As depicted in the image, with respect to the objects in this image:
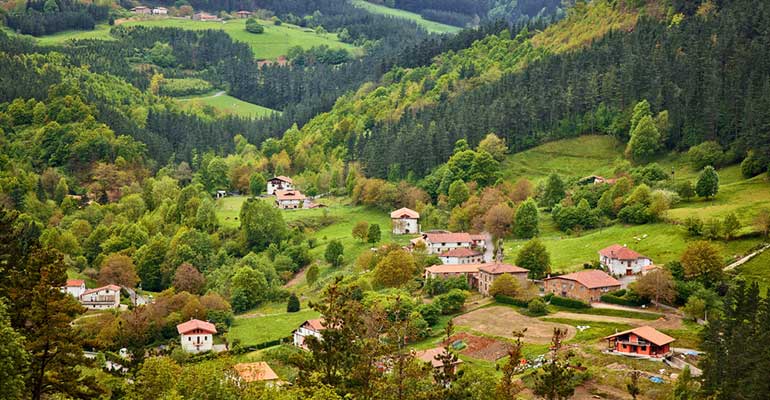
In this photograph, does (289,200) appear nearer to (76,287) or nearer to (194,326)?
(76,287)

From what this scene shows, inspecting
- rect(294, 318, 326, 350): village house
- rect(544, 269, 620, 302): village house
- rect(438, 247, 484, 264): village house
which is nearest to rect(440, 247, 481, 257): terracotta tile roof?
rect(438, 247, 484, 264): village house

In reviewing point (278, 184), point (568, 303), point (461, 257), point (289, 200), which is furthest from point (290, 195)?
point (568, 303)

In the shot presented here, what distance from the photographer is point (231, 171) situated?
147 m

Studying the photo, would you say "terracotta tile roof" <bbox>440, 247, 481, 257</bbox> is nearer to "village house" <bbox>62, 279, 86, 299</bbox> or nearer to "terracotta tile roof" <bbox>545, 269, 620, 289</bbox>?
"terracotta tile roof" <bbox>545, 269, 620, 289</bbox>

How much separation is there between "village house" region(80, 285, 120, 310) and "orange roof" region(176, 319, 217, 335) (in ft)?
42.4

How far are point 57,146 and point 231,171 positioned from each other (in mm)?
23898

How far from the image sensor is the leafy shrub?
7738 cm

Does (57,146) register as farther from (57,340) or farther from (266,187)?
(57,340)

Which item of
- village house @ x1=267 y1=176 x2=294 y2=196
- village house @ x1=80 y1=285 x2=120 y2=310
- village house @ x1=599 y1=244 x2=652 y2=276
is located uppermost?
village house @ x1=599 y1=244 x2=652 y2=276

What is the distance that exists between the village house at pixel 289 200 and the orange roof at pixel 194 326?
45728mm

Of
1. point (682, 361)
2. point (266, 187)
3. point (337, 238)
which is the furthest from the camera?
point (266, 187)

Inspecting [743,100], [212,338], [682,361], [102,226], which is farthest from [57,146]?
[682,361]

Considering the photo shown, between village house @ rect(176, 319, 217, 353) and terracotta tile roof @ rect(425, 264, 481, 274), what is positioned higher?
terracotta tile roof @ rect(425, 264, 481, 274)

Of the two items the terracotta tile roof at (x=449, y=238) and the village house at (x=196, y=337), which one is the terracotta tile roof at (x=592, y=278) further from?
the village house at (x=196, y=337)
